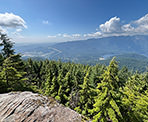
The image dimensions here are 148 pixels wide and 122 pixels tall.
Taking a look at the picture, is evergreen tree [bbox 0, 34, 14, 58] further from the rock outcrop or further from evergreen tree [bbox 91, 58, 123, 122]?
evergreen tree [bbox 91, 58, 123, 122]

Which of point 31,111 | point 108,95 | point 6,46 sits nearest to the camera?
point 31,111

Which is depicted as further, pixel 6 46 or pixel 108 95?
pixel 6 46

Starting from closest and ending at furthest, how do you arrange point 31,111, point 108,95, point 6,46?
point 31,111 < point 108,95 < point 6,46

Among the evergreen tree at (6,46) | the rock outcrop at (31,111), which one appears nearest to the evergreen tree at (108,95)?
the rock outcrop at (31,111)

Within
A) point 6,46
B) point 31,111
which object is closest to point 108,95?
point 31,111

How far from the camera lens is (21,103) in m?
5.33

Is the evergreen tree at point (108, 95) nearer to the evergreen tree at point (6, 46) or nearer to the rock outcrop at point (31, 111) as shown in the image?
the rock outcrop at point (31, 111)

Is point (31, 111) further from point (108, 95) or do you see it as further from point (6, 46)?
point (6, 46)

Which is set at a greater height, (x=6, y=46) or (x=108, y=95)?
(x=6, y=46)

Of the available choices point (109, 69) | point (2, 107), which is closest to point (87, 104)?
point (109, 69)

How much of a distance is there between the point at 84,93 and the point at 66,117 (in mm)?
8951

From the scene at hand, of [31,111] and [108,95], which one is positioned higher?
[31,111]

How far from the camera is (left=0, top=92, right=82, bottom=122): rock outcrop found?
4585 millimetres

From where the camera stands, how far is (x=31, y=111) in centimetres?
490
